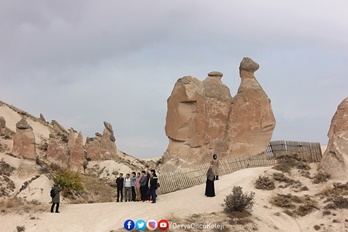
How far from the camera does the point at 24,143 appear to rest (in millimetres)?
25062

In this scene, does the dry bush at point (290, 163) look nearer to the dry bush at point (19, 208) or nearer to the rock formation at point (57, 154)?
the dry bush at point (19, 208)

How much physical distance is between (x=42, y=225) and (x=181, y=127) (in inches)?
395

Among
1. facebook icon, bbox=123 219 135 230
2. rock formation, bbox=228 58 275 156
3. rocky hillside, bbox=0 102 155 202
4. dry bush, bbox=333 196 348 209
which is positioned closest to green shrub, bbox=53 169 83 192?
rocky hillside, bbox=0 102 155 202

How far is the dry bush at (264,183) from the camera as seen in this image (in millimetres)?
17266

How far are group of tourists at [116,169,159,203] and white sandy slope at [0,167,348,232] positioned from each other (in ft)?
1.59

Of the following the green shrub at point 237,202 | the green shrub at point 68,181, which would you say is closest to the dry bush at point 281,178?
the green shrub at point 237,202

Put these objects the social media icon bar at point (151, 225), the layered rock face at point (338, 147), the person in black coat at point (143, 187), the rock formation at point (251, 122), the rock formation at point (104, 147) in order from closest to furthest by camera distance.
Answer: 1. the social media icon bar at point (151, 225)
2. the layered rock face at point (338, 147)
3. the person in black coat at point (143, 187)
4. the rock formation at point (251, 122)
5. the rock formation at point (104, 147)

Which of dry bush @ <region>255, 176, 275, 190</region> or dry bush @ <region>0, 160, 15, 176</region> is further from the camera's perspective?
dry bush @ <region>0, 160, 15, 176</region>

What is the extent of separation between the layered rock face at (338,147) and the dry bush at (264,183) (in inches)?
84.9

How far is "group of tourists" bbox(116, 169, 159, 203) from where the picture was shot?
55.3 ft

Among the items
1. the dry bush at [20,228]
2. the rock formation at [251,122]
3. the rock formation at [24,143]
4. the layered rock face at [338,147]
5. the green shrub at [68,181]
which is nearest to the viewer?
the dry bush at [20,228]

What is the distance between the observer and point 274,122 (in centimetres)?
2295

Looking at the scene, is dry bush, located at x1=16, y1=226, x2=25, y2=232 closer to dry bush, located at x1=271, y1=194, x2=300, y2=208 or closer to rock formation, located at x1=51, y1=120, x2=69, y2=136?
dry bush, located at x1=271, y1=194, x2=300, y2=208

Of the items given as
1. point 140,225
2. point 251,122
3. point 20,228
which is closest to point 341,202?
point 140,225
